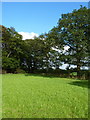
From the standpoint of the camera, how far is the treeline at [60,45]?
47.1 ft

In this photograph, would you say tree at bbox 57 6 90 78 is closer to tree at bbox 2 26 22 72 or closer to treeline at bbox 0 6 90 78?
treeline at bbox 0 6 90 78

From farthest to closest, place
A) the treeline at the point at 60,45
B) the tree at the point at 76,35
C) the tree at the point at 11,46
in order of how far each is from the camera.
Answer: the tree at the point at 11,46
the treeline at the point at 60,45
the tree at the point at 76,35

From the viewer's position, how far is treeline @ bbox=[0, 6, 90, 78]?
14359mm

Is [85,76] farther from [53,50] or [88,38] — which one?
[53,50]

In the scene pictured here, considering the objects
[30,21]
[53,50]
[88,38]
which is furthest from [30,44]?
[30,21]

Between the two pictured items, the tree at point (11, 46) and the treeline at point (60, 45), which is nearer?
the treeline at point (60, 45)

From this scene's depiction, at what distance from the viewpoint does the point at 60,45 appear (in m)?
16.2

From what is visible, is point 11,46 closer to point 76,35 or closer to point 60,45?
point 60,45

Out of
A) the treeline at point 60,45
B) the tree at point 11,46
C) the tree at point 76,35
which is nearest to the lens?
the tree at point 76,35

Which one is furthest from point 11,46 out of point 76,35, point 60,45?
point 76,35

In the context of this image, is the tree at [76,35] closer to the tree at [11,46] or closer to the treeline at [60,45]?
the treeline at [60,45]

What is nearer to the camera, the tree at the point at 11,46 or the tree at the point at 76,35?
the tree at the point at 76,35

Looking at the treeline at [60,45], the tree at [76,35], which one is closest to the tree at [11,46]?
the treeline at [60,45]

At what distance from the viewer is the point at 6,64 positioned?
60.5 ft
